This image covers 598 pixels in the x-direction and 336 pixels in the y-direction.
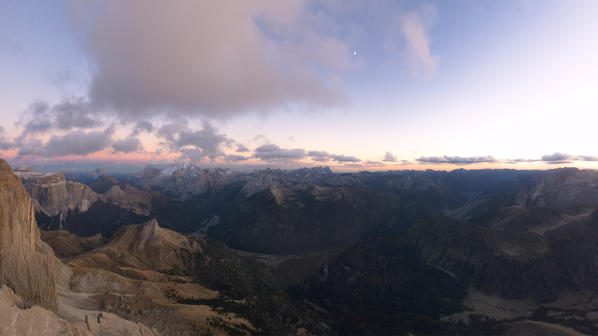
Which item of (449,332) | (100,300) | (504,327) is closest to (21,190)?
(100,300)

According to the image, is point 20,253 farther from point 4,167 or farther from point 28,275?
point 4,167

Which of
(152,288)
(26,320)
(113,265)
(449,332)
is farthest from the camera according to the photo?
(449,332)

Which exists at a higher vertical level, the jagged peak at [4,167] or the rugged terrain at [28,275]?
the jagged peak at [4,167]

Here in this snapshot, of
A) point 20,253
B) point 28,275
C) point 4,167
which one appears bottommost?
point 28,275

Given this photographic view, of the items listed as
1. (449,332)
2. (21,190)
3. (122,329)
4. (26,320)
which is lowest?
(449,332)

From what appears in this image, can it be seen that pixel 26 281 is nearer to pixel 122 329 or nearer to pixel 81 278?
pixel 122 329

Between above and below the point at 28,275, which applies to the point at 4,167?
above

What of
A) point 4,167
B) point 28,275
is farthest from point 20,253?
point 4,167

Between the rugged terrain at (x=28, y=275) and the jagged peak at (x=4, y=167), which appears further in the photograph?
the jagged peak at (x=4, y=167)
